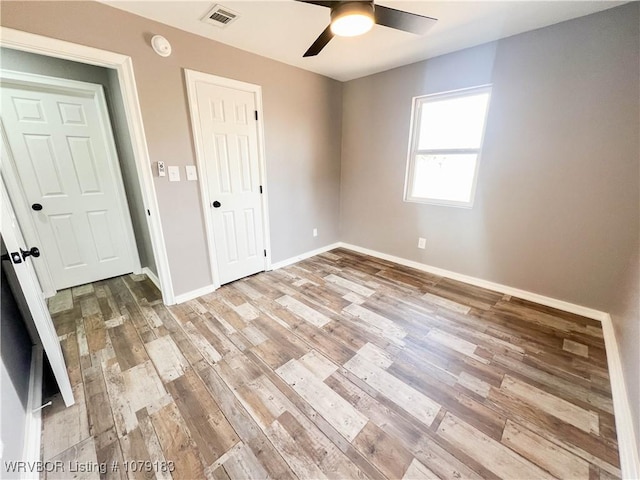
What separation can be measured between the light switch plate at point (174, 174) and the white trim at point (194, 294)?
3.79ft

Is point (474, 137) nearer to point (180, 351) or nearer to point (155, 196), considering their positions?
point (155, 196)

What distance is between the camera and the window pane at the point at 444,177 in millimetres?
2748

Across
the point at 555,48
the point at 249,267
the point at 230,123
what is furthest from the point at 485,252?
the point at 230,123

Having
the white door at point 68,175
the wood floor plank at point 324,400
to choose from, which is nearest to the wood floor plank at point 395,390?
the wood floor plank at point 324,400

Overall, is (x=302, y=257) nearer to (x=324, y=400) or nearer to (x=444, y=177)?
(x=444, y=177)

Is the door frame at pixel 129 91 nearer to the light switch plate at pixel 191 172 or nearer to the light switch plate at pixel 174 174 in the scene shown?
the light switch plate at pixel 174 174

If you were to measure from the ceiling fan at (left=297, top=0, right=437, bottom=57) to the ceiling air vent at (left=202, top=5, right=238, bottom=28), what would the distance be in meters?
0.80

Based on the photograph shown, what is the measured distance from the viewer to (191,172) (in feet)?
7.85

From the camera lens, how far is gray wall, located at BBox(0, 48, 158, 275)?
7.17 feet

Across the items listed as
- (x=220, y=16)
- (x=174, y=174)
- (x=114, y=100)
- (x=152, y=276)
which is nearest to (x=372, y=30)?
(x=220, y=16)

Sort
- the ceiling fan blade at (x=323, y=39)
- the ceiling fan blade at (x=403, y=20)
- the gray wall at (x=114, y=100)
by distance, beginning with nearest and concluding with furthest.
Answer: the ceiling fan blade at (x=403, y=20)
the ceiling fan blade at (x=323, y=39)
the gray wall at (x=114, y=100)

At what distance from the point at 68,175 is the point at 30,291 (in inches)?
82.9

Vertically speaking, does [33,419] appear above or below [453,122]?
below

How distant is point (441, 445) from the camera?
1247 millimetres
